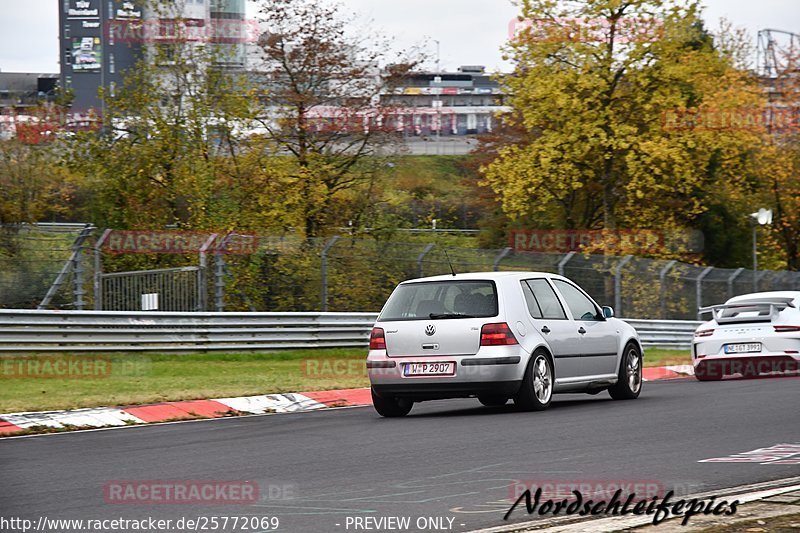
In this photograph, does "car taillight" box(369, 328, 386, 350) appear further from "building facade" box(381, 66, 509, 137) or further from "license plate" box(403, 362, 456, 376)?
"building facade" box(381, 66, 509, 137)

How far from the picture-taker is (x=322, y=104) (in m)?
30.7

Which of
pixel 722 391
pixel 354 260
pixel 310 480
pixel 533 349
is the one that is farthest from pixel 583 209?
pixel 310 480

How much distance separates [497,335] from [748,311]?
8.20 meters

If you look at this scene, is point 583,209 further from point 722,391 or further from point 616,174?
point 722,391

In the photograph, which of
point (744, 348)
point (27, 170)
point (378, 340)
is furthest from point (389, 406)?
point (27, 170)

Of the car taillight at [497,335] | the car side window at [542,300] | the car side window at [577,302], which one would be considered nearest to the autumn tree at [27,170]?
the car side window at [577,302]

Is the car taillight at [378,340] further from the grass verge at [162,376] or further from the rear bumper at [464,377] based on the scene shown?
the grass verge at [162,376]

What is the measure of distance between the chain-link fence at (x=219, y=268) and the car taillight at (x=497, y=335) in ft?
23.0

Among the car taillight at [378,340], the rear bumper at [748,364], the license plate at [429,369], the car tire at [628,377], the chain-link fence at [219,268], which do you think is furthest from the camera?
the chain-link fence at [219,268]

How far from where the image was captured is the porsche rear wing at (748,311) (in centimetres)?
1902

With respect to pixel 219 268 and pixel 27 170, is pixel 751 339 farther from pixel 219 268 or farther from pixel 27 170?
pixel 27 170

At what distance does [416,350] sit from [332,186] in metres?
17.9

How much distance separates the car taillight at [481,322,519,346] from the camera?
12.5m

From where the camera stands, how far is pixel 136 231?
2562cm
